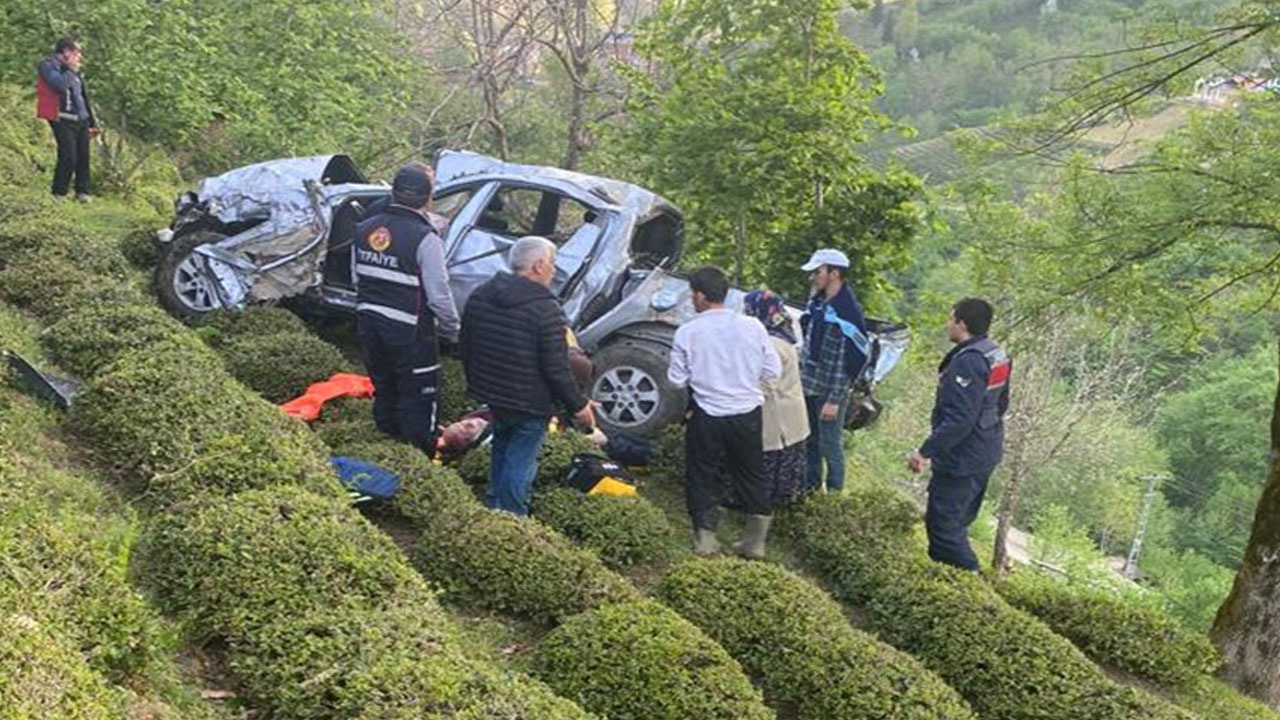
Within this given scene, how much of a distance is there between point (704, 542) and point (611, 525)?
2.65ft

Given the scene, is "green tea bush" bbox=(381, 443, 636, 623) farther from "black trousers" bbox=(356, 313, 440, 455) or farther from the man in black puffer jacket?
"black trousers" bbox=(356, 313, 440, 455)

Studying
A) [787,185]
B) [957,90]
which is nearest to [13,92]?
[787,185]

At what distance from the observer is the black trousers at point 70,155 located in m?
11.4

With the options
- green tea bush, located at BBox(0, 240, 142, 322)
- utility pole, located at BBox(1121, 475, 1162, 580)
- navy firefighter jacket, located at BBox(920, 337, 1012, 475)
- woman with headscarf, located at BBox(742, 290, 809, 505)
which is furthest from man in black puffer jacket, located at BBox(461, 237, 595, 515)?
utility pole, located at BBox(1121, 475, 1162, 580)

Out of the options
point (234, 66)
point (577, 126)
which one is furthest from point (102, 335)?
point (577, 126)

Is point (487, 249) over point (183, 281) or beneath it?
over

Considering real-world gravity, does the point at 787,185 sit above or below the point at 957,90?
below

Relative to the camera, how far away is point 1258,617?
780cm

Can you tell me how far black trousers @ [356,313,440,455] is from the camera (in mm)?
6574

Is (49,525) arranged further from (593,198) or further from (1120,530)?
(1120,530)

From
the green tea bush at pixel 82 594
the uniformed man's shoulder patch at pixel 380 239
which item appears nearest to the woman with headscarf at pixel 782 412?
the uniformed man's shoulder patch at pixel 380 239

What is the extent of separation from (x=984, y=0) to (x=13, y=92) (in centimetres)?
11902

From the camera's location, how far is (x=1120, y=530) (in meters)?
44.7

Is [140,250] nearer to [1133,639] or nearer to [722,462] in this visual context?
[722,462]
